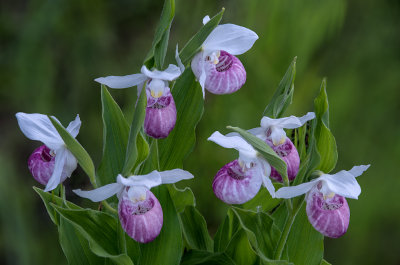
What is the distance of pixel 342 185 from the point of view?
0.85m

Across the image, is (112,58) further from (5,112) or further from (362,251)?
(362,251)

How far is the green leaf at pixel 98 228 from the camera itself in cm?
91

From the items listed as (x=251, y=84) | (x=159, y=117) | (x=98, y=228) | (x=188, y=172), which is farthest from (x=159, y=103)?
(x=251, y=84)

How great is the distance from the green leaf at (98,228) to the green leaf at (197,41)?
295 millimetres

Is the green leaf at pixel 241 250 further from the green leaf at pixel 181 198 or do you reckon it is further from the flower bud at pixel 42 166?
the flower bud at pixel 42 166

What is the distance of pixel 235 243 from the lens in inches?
38.8

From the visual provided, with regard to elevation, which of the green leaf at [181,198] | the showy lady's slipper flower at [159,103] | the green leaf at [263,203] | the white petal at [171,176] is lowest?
the green leaf at [263,203]

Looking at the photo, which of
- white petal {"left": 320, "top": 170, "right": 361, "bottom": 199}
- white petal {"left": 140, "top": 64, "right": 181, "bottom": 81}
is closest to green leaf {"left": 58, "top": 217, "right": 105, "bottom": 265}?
white petal {"left": 140, "top": 64, "right": 181, "bottom": 81}

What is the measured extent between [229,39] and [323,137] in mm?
230

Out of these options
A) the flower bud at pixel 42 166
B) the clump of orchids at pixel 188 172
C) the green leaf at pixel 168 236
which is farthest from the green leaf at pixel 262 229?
the flower bud at pixel 42 166

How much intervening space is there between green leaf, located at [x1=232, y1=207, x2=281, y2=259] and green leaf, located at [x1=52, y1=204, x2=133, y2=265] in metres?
0.21

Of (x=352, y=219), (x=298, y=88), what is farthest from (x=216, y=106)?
(x=352, y=219)

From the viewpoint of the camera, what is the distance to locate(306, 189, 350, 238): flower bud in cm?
87

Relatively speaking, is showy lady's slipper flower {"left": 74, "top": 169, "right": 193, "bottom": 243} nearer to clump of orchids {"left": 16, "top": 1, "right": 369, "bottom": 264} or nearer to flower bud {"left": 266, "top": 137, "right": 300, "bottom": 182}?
clump of orchids {"left": 16, "top": 1, "right": 369, "bottom": 264}
